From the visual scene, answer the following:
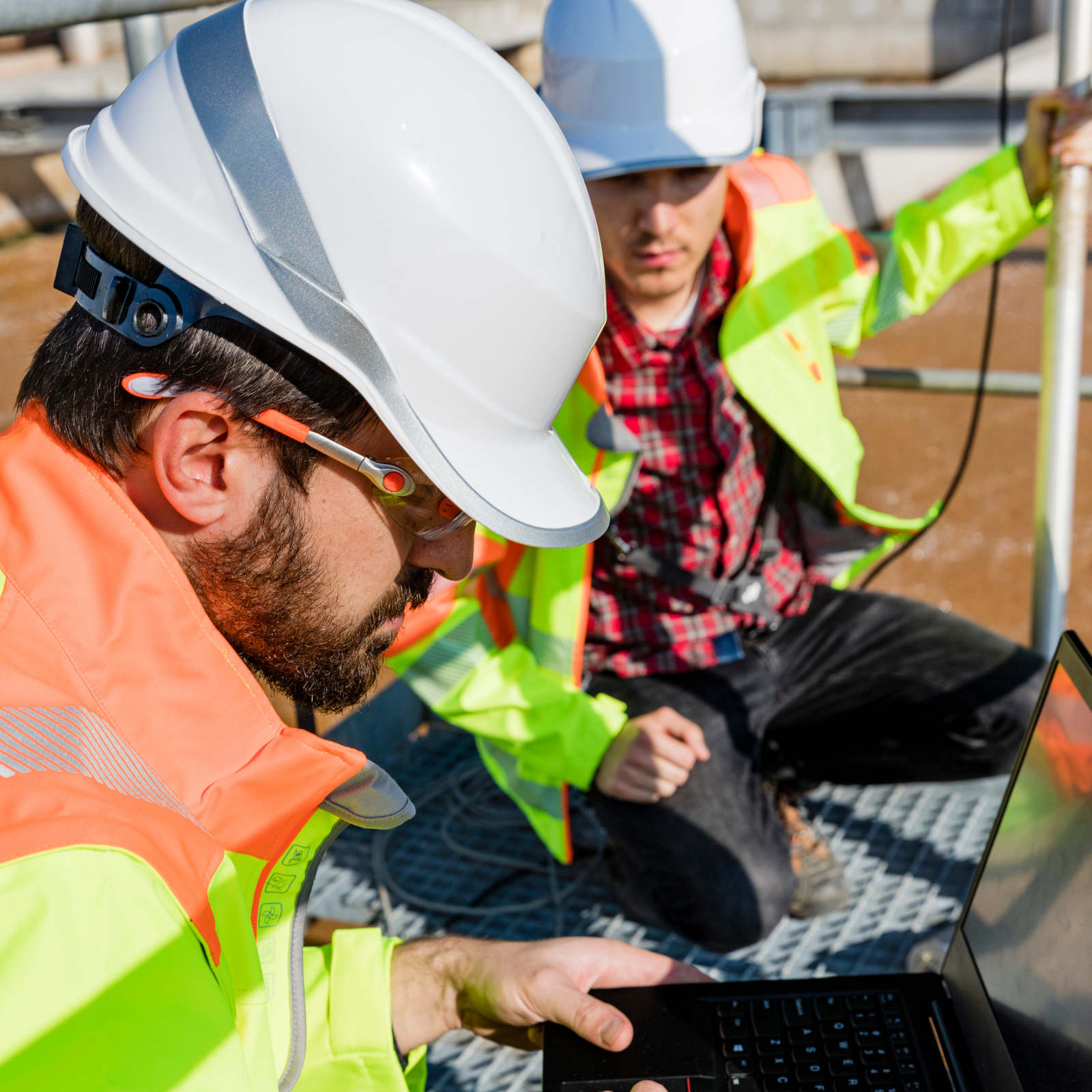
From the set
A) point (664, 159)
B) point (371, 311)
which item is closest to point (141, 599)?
point (371, 311)

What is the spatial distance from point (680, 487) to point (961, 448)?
363 cm

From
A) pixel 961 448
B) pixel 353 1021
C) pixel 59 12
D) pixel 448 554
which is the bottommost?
pixel 961 448

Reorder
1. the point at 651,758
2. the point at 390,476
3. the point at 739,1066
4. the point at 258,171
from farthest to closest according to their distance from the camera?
the point at 651,758 < the point at 739,1066 < the point at 390,476 < the point at 258,171

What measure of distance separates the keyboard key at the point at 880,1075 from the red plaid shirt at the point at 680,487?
124cm

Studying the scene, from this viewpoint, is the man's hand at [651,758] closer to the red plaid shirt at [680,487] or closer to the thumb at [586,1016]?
the red plaid shirt at [680,487]

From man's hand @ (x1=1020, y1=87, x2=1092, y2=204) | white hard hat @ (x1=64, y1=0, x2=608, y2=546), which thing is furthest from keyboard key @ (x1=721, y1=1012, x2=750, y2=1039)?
man's hand @ (x1=1020, y1=87, x2=1092, y2=204)

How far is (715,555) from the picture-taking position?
2.52 m

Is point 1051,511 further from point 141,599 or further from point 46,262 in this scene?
point 46,262

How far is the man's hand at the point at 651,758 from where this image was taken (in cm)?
220

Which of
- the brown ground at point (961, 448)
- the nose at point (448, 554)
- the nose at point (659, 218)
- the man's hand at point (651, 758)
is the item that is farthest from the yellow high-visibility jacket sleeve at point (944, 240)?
the brown ground at point (961, 448)

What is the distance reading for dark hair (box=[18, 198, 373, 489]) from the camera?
3.77 ft

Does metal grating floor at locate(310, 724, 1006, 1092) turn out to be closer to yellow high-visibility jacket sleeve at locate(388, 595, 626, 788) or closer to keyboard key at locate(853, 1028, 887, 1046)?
yellow high-visibility jacket sleeve at locate(388, 595, 626, 788)

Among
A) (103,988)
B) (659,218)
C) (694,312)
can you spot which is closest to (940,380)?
(694,312)

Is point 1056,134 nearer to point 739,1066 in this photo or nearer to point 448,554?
point 448,554
